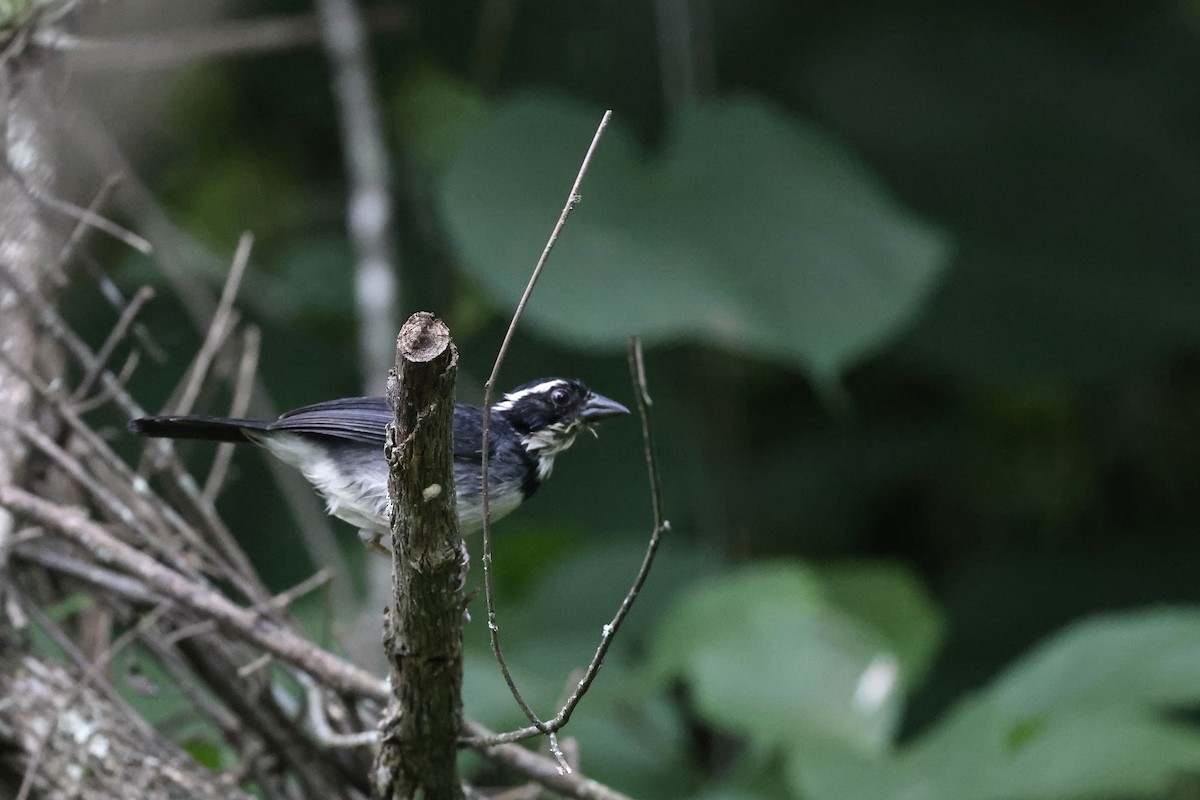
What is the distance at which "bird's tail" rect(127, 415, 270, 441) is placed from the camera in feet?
9.05

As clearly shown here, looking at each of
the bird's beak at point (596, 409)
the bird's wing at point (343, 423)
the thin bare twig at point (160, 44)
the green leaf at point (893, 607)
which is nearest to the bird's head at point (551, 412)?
the bird's beak at point (596, 409)

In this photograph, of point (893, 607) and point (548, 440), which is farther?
point (893, 607)

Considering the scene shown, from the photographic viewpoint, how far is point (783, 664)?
12.9 ft

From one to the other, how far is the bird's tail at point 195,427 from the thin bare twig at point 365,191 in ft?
4.81

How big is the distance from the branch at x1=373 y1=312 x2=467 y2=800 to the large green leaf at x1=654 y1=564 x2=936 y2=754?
53.5 inches

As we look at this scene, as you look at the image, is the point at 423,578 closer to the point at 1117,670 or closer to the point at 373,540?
the point at 373,540

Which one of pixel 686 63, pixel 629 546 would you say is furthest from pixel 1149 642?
pixel 686 63

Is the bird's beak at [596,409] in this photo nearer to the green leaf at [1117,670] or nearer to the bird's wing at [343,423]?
the bird's wing at [343,423]

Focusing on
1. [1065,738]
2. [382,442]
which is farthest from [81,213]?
[1065,738]

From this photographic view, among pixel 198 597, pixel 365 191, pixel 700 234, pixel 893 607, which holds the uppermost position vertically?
pixel 365 191

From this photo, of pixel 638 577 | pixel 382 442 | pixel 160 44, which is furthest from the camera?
pixel 160 44

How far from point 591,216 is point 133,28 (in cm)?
184

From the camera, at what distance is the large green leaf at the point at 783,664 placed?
374 cm

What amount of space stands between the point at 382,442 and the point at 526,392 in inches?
14.3
